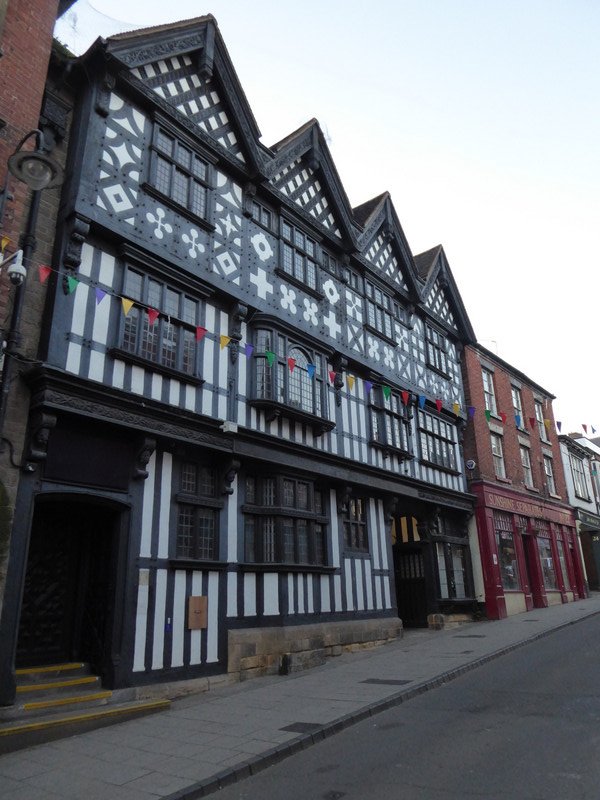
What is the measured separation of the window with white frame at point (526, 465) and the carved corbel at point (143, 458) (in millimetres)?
19258

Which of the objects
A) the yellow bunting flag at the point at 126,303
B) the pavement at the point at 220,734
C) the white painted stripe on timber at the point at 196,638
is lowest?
the pavement at the point at 220,734

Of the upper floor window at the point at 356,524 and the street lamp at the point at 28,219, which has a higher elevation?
the street lamp at the point at 28,219

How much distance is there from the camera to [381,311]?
701 inches

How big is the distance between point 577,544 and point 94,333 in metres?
26.7

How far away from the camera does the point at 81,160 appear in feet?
32.0

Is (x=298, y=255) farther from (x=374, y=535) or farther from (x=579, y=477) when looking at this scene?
(x=579, y=477)


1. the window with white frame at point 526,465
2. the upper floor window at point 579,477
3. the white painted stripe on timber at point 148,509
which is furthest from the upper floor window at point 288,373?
the upper floor window at point 579,477

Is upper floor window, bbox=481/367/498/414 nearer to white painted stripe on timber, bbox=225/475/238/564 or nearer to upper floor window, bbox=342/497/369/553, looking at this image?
upper floor window, bbox=342/497/369/553

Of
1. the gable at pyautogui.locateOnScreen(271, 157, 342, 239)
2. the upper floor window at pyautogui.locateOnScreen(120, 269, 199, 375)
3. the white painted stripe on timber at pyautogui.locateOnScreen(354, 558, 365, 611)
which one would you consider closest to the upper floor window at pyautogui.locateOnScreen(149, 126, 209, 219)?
the upper floor window at pyautogui.locateOnScreen(120, 269, 199, 375)

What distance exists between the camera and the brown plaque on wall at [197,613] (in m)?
9.88

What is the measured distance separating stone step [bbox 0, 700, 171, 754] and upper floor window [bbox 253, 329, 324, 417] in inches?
240

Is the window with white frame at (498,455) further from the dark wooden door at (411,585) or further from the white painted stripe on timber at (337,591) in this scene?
the white painted stripe on timber at (337,591)

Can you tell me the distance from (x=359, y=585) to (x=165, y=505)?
6.24 metres

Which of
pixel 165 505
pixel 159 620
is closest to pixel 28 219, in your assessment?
pixel 165 505
